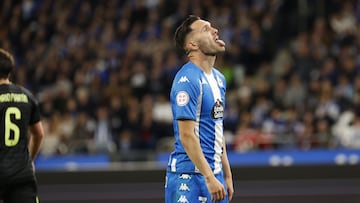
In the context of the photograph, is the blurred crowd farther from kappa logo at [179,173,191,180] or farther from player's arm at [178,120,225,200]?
player's arm at [178,120,225,200]

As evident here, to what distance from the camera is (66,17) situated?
19641 mm

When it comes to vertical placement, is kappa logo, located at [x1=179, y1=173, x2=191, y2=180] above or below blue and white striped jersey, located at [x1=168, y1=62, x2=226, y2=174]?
below

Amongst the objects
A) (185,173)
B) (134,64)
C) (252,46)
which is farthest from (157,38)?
(185,173)

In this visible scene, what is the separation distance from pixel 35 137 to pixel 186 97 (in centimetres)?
170

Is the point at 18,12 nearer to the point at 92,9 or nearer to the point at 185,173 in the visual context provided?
the point at 92,9

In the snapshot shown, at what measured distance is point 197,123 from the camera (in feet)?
18.9

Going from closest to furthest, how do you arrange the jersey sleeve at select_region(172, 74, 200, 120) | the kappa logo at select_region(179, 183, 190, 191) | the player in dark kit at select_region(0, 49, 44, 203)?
the jersey sleeve at select_region(172, 74, 200, 120) → the kappa logo at select_region(179, 183, 190, 191) → the player in dark kit at select_region(0, 49, 44, 203)

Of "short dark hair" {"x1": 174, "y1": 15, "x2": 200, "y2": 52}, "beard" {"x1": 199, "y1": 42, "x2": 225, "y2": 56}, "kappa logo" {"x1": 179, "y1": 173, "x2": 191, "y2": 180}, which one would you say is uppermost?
"short dark hair" {"x1": 174, "y1": 15, "x2": 200, "y2": 52}

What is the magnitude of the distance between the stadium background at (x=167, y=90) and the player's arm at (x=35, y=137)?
17.5 feet

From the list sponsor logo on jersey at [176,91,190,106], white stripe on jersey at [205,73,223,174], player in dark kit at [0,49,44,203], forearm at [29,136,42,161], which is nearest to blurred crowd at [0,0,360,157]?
forearm at [29,136,42,161]

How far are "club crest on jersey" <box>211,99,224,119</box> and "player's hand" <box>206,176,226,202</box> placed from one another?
51 centimetres

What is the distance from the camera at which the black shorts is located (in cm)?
641

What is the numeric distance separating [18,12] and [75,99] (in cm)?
434

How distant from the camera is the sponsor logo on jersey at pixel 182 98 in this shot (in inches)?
222
